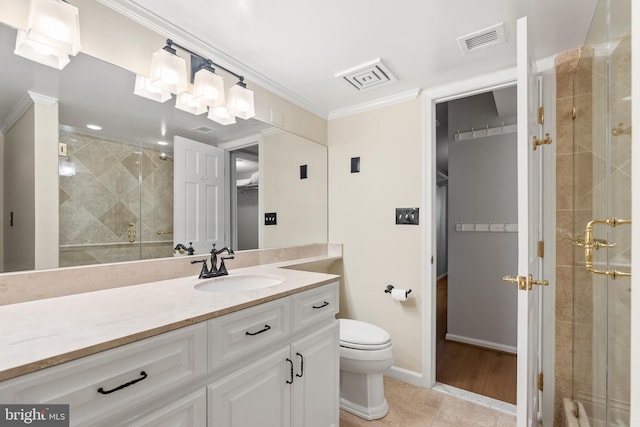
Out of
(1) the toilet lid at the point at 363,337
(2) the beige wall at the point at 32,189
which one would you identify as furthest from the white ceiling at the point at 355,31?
(1) the toilet lid at the point at 363,337

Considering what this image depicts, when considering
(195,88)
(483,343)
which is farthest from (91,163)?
(483,343)

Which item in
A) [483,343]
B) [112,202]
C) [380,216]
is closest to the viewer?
[112,202]

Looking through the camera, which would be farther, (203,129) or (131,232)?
(203,129)

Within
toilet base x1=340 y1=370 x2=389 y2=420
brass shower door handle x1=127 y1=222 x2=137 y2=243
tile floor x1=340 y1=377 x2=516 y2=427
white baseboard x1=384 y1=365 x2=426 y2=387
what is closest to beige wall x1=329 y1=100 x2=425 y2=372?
white baseboard x1=384 y1=365 x2=426 y2=387

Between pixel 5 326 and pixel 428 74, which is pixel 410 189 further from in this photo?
pixel 5 326

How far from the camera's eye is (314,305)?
54.6 inches

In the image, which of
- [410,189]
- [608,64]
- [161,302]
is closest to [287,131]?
[410,189]

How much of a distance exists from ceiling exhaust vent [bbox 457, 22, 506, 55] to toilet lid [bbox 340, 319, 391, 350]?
1753 millimetres

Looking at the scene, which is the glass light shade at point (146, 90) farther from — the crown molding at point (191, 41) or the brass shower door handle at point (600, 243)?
the brass shower door handle at point (600, 243)

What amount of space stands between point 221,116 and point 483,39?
152cm

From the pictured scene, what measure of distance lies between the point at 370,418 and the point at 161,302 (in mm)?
1444

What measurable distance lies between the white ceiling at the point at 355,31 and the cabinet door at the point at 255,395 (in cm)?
154

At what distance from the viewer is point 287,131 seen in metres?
2.25

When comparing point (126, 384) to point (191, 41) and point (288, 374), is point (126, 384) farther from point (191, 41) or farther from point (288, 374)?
point (191, 41)
